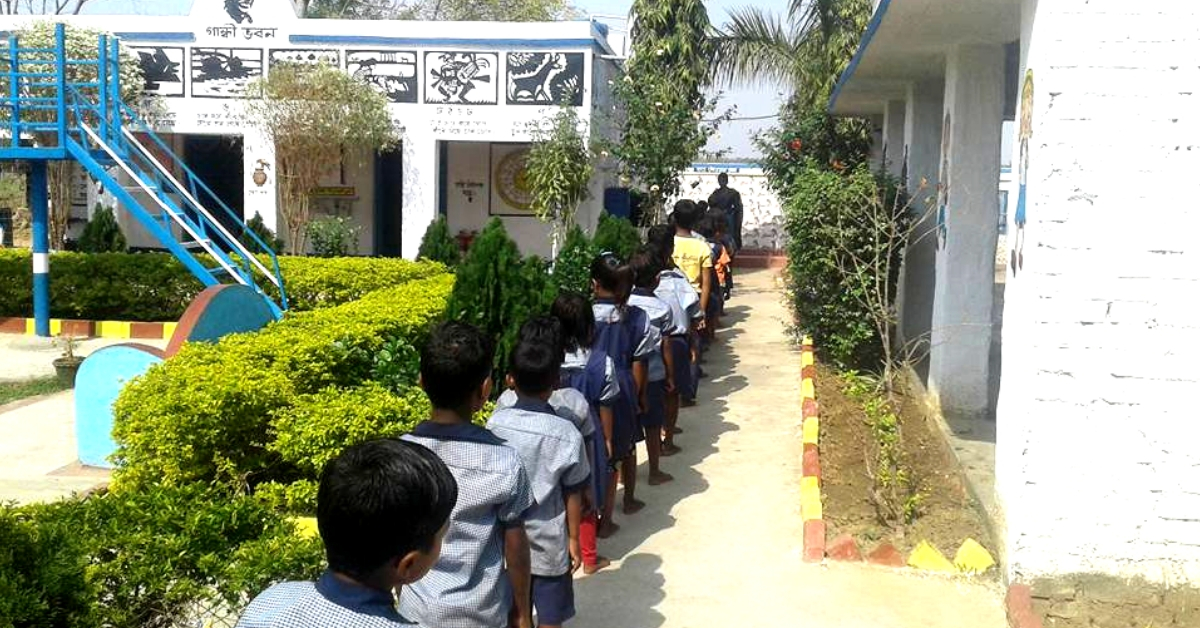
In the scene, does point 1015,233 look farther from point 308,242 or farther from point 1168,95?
point 308,242

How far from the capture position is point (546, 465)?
13.7 ft

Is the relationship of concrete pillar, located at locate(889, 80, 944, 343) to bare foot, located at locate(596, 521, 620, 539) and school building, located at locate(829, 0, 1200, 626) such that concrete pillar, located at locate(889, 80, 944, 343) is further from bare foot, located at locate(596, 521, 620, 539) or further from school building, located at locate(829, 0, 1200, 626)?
school building, located at locate(829, 0, 1200, 626)

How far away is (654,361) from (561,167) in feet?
37.8

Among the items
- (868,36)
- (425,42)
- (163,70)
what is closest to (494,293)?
(868,36)

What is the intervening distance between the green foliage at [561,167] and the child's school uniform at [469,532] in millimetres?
14963

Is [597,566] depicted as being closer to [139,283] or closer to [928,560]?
[928,560]

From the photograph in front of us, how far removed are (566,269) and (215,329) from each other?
12.5 ft

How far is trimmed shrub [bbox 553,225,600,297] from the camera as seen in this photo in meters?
10.9

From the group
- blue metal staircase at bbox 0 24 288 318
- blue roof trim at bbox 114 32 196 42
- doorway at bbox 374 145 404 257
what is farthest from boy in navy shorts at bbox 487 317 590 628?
doorway at bbox 374 145 404 257

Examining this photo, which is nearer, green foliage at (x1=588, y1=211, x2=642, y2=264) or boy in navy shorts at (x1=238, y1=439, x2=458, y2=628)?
boy in navy shorts at (x1=238, y1=439, x2=458, y2=628)

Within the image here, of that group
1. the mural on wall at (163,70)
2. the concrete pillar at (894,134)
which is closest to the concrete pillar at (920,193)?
the concrete pillar at (894,134)

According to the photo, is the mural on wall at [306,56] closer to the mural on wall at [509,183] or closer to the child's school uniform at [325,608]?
the mural on wall at [509,183]

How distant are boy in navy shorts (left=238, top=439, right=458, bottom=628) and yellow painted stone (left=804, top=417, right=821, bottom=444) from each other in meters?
6.13

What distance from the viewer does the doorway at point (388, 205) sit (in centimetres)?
2273
